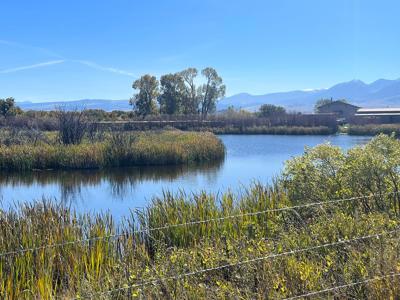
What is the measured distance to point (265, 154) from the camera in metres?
26.6

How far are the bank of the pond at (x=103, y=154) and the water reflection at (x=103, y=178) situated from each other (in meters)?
0.64

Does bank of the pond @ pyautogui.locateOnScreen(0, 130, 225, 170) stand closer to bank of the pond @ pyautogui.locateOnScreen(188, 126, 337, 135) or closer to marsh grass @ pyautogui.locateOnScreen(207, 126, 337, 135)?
bank of the pond @ pyautogui.locateOnScreen(188, 126, 337, 135)

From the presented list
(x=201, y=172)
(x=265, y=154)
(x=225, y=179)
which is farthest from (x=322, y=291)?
(x=265, y=154)

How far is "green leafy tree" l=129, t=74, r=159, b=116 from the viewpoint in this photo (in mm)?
52281

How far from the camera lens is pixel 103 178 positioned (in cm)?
1819

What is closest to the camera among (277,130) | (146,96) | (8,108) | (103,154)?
(103,154)

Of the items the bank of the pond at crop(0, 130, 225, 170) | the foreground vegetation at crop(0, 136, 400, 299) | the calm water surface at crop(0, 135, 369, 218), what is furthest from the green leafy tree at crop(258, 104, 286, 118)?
the foreground vegetation at crop(0, 136, 400, 299)

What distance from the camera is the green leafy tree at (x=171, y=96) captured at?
53.8 meters

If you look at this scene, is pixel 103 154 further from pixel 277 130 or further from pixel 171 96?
pixel 171 96

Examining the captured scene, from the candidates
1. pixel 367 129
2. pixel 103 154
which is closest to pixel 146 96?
pixel 367 129

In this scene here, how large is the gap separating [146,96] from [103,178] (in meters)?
35.5

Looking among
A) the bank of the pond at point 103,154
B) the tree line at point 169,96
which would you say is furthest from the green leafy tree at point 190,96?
the bank of the pond at point 103,154

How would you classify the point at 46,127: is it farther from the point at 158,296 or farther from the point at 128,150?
the point at 158,296

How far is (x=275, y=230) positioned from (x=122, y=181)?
485 inches
